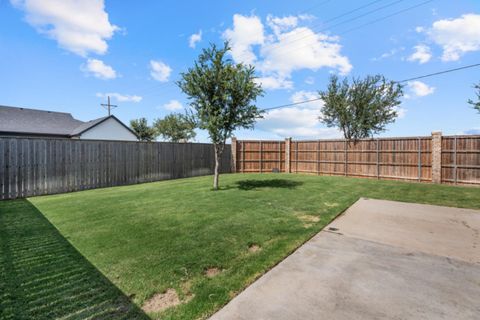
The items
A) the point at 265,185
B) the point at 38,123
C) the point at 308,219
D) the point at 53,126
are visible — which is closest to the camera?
the point at 308,219

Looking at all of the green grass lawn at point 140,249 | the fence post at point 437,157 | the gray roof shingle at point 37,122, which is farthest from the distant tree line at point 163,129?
the fence post at point 437,157

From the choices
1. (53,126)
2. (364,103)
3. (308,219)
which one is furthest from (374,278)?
(53,126)

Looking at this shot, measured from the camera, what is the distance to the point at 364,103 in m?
15.2

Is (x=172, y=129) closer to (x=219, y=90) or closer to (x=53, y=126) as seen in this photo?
(x=53, y=126)

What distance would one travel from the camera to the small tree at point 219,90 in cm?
702

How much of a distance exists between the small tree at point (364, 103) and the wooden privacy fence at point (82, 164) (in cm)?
1071

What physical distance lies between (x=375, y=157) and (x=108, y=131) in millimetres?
20603

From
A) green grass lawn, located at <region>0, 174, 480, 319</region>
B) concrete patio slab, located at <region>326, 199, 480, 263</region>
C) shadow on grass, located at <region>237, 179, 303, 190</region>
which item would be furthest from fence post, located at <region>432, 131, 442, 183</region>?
shadow on grass, located at <region>237, 179, 303, 190</region>

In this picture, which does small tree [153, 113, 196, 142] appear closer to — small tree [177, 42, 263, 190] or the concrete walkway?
small tree [177, 42, 263, 190]

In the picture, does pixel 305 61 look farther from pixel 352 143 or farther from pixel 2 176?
pixel 2 176

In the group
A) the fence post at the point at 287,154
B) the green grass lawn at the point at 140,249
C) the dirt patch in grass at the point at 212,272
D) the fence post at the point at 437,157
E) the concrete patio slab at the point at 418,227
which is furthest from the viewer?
the fence post at the point at 287,154

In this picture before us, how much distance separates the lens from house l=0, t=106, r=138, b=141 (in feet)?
51.9

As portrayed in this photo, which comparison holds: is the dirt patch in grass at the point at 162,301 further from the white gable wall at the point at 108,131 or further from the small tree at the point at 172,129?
the small tree at the point at 172,129

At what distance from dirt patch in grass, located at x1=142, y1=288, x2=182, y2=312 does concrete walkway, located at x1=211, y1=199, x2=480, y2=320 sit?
0.44 meters
